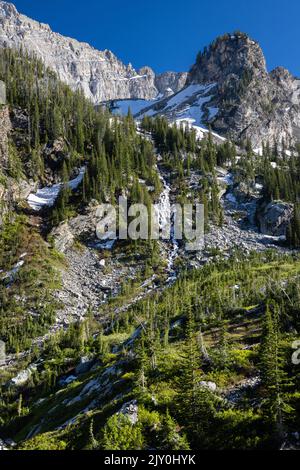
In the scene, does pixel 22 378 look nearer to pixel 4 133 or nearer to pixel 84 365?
pixel 84 365

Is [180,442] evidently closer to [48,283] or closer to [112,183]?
[48,283]

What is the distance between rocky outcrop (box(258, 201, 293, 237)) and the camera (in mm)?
122250

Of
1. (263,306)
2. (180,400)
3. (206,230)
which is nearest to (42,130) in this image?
(206,230)

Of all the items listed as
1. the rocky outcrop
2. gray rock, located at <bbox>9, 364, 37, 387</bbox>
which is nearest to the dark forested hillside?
gray rock, located at <bbox>9, 364, 37, 387</bbox>

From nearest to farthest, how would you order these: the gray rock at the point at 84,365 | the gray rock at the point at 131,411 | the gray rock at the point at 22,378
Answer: the gray rock at the point at 131,411, the gray rock at the point at 84,365, the gray rock at the point at 22,378

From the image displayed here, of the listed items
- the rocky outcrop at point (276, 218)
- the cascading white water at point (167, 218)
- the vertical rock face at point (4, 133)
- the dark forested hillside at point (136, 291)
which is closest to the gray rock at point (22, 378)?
the dark forested hillside at point (136, 291)

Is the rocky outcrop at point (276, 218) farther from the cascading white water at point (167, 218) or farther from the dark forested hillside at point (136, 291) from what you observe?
the cascading white water at point (167, 218)

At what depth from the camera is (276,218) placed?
123625 millimetres

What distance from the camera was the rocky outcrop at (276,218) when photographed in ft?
401

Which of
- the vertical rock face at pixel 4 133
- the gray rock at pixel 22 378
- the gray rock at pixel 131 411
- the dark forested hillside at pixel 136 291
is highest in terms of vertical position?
the vertical rock face at pixel 4 133

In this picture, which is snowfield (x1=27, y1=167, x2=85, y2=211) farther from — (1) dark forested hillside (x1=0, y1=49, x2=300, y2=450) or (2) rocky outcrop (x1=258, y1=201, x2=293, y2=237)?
(2) rocky outcrop (x1=258, y1=201, x2=293, y2=237)

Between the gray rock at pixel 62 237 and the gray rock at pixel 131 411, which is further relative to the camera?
the gray rock at pixel 62 237

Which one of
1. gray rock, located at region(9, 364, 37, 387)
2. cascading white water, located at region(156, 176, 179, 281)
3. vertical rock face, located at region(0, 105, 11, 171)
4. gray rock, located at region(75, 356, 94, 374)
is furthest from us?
vertical rock face, located at region(0, 105, 11, 171)
